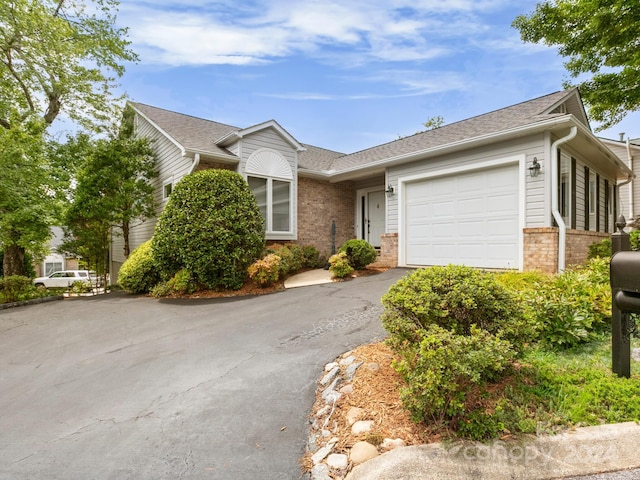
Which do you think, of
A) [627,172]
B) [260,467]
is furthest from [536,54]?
[260,467]

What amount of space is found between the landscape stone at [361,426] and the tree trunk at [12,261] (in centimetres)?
1277

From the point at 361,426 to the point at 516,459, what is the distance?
0.97 metres

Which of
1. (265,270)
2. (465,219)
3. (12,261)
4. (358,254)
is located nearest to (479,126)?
(465,219)

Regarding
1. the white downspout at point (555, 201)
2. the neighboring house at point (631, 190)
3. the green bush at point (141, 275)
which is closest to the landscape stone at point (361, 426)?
the white downspout at point (555, 201)

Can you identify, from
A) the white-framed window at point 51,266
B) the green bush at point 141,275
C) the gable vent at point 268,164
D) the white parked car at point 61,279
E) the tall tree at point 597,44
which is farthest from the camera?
the white-framed window at point 51,266

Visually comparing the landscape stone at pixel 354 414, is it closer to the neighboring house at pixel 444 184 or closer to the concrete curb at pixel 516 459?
the concrete curb at pixel 516 459

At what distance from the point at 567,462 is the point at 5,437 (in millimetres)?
4064

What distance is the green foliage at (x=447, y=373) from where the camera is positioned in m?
2.06

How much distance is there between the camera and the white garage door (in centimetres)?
780

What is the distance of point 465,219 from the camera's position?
849cm

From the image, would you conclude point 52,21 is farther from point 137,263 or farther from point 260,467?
point 260,467

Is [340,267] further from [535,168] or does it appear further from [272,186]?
[535,168]

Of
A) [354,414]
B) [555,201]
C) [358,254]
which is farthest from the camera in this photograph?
[358,254]

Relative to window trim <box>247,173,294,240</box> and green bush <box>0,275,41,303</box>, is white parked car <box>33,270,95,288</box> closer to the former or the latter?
green bush <box>0,275,41,303</box>
